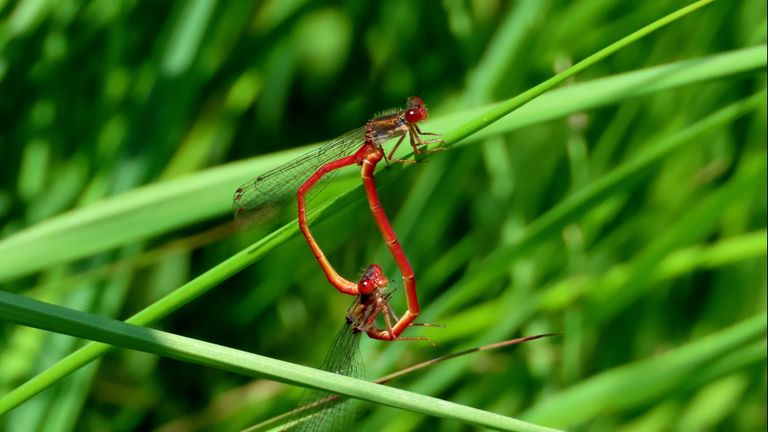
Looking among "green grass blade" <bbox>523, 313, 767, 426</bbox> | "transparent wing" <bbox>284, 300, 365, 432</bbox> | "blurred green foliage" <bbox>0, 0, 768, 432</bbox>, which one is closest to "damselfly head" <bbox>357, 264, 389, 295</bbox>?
"transparent wing" <bbox>284, 300, 365, 432</bbox>

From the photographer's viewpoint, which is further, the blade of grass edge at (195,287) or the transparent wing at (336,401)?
the transparent wing at (336,401)

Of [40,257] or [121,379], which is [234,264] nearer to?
[40,257]

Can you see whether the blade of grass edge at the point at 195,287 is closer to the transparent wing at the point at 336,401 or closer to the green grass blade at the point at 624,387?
the transparent wing at the point at 336,401

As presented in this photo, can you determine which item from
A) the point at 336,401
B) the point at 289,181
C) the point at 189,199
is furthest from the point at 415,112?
the point at 336,401

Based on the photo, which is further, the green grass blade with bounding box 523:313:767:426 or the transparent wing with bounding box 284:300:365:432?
the green grass blade with bounding box 523:313:767:426

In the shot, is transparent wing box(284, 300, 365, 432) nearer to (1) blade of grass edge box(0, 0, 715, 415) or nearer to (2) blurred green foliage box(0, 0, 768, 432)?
(2) blurred green foliage box(0, 0, 768, 432)

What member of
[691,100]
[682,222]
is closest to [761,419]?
[682,222]

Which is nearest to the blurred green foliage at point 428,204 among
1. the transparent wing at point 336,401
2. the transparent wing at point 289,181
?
the transparent wing at point 336,401
